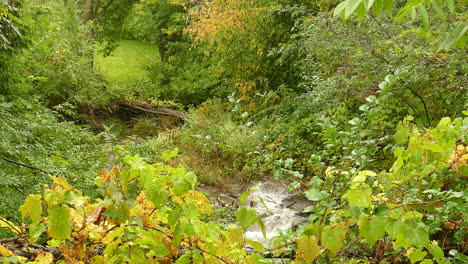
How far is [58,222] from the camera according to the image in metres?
1.42

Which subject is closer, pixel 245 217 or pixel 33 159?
pixel 245 217

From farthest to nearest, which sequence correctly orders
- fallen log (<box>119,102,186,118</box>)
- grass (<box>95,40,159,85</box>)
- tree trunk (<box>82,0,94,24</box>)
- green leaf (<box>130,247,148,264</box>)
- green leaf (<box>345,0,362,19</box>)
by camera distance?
1. grass (<box>95,40,159,85</box>)
2. tree trunk (<box>82,0,94,24</box>)
3. fallen log (<box>119,102,186,118</box>)
4. green leaf (<box>130,247,148,264</box>)
5. green leaf (<box>345,0,362,19</box>)

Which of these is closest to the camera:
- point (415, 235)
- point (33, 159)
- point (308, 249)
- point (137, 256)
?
point (415, 235)

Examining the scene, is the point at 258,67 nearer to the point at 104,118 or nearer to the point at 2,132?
the point at 104,118

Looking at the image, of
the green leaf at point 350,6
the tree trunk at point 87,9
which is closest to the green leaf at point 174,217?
the green leaf at point 350,6

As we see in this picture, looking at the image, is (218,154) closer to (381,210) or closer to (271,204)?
(271,204)

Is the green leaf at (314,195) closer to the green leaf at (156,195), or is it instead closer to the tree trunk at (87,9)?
the green leaf at (156,195)

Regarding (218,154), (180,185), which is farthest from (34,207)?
(218,154)

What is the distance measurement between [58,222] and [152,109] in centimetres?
1194

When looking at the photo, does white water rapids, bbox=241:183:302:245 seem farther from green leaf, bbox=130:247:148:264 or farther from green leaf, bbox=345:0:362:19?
green leaf, bbox=345:0:362:19

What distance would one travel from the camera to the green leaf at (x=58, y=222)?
4.63 ft

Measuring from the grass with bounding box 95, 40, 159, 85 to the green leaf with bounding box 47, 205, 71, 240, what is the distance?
14.1 metres

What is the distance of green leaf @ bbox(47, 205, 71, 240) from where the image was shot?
1411 mm

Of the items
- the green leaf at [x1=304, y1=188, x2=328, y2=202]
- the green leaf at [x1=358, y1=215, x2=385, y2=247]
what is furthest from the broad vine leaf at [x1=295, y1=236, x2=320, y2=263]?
the green leaf at [x1=358, y1=215, x2=385, y2=247]
